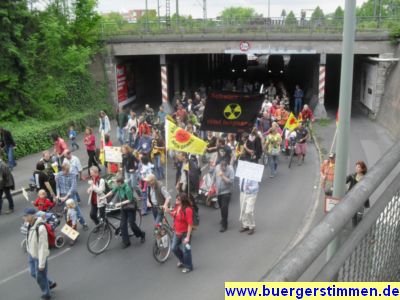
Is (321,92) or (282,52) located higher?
(282,52)

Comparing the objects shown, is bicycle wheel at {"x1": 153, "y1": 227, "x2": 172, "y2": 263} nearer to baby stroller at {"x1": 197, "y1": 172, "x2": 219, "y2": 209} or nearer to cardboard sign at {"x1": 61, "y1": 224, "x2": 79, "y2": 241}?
cardboard sign at {"x1": 61, "y1": 224, "x2": 79, "y2": 241}

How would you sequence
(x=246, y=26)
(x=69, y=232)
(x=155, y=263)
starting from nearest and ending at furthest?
1. (x=155, y=263)
2. (x=69, y=232)
3. (x=246, y=26)

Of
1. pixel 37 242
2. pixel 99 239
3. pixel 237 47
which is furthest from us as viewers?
pixel 237 47

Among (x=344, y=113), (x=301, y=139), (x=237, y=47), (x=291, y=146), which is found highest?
(x=237, y=47)

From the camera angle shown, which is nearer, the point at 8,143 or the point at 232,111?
the point at 232,111

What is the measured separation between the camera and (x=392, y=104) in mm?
23156

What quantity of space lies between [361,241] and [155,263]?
8452 mm

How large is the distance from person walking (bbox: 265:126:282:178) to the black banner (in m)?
2.41

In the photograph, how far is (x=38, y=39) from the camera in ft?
77.2

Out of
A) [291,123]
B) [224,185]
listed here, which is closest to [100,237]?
[224,185]

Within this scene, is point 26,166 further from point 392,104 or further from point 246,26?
point 392,104

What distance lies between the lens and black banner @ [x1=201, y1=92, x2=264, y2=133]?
1353 centimetres

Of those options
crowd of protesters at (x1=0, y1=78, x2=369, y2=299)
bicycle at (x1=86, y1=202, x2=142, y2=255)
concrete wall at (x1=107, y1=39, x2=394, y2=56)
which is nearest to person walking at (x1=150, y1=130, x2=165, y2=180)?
crowd of protesters at (x1=0, y1=78, x2=369, y2=299)

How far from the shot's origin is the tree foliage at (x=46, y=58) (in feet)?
69.4
